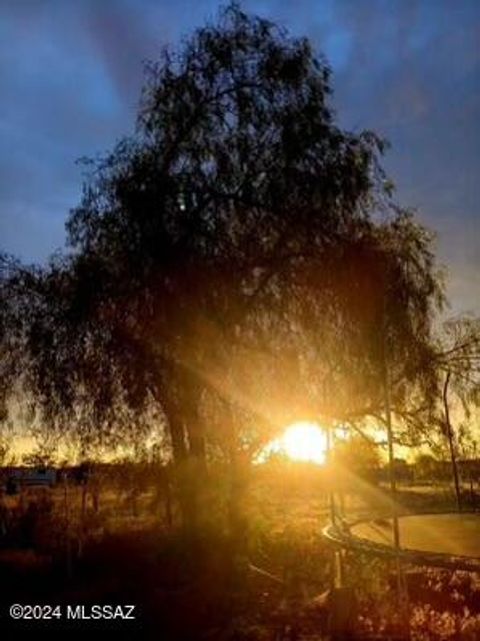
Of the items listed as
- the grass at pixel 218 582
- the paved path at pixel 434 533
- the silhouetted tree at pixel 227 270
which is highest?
the silhouetted tree at pixel 227 270

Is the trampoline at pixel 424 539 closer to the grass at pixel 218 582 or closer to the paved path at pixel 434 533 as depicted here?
the paved path at pixel 434 533

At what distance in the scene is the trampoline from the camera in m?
9.42

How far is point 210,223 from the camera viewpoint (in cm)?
1487

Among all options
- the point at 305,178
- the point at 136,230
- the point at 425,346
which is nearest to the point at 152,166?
the point at 136,230

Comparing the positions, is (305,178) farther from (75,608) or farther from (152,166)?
(75,608)

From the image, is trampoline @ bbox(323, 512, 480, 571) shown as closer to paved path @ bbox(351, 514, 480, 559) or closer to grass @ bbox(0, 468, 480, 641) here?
paved path @ bbox(351, 514, 480, 559)

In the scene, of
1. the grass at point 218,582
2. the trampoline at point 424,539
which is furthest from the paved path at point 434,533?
the grass at point 218,582

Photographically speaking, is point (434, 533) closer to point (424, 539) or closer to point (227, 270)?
point (424, 539)

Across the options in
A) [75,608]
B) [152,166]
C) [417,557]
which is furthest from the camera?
[152,166]

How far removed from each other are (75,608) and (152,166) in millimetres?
7758

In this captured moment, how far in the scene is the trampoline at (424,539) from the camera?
9422mm

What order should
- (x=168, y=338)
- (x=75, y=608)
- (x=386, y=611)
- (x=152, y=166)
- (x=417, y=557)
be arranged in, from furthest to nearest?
(x=152, y=166) → (x=168, y=338) → (x=75, y=608) → (x=386, y=611) → (x=417, y=557)

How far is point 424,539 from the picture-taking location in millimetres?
12859

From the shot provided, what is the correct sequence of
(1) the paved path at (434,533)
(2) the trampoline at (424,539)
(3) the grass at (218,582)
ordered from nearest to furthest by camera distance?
(2) the trampoline at (424,539), (3) the grass at (218,582), (1) the paved path at (434,533)
